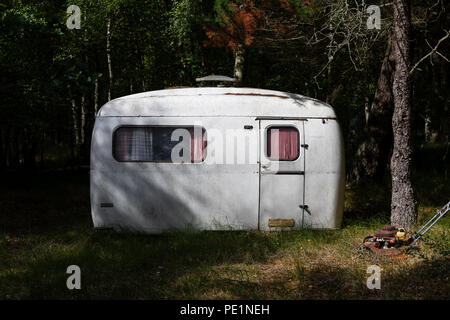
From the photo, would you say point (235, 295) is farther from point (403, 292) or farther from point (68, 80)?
point (68, 80)

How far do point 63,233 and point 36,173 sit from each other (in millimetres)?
6278

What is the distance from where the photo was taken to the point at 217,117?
25.0 feet

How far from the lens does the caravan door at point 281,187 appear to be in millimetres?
7551

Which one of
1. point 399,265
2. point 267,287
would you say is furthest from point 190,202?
point 399,265

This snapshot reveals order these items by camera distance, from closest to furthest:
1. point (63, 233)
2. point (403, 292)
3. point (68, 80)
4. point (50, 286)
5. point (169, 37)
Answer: point (403, 292)
point (50, 286)
point (63, 233)
point (68, 80)
point (169, 37)

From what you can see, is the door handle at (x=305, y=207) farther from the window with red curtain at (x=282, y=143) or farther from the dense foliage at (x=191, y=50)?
the dense foliage at (x=191, y=50)

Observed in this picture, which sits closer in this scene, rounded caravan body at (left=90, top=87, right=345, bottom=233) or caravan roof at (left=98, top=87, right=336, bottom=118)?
rounded caravan body at (left=90, top=87, right=345, bottom=233)

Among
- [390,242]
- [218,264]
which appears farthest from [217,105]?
[390,242]

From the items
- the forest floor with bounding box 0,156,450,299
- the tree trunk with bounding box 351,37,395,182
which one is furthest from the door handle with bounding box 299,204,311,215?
the tree trunk with bounding box 351,37,395,182

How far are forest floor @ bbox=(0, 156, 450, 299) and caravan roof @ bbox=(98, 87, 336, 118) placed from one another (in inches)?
74.1

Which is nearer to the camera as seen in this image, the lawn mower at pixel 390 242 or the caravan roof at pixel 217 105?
the lawn mower at pixel 390 242

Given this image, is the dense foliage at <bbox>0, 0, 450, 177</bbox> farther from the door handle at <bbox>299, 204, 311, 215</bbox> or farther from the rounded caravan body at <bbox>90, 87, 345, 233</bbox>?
the door handle at <bbox>299, 204, 311, 215</bbox>

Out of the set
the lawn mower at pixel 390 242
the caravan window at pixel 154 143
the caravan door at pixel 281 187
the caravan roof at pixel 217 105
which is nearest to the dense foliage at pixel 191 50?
the caravan roof at pixel 217 105

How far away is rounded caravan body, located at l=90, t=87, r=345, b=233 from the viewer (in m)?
7.55
